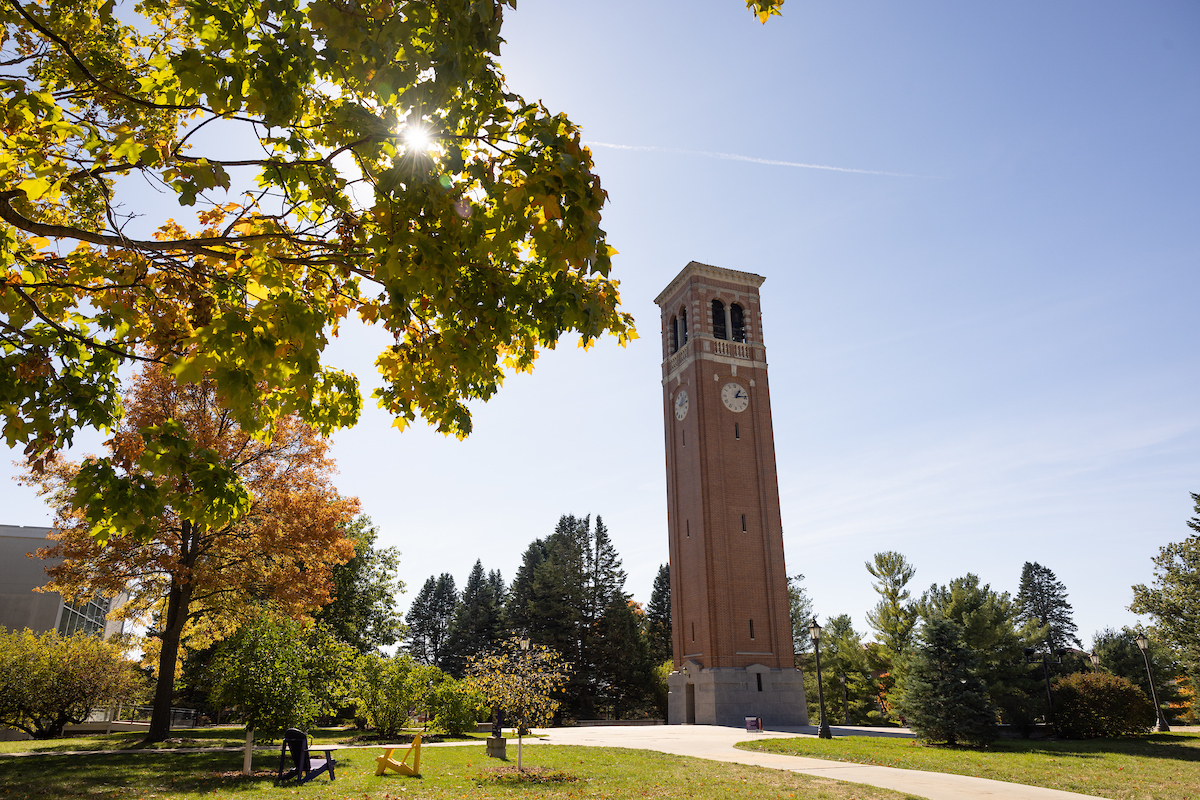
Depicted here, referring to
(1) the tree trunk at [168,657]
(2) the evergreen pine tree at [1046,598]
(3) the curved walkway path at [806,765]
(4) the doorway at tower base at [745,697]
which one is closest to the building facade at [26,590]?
(1) the tree trunk at [168,657]

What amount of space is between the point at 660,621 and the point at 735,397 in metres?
31.2

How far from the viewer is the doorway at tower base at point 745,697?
32969 millimetres

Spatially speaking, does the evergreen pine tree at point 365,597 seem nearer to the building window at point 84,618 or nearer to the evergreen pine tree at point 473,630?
the building window at point 84,618

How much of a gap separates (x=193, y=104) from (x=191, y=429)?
15.7m

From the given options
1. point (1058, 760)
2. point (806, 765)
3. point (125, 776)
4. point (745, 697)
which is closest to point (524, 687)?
point (806, 765)

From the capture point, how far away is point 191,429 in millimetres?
18016

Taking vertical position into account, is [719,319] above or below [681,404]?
above

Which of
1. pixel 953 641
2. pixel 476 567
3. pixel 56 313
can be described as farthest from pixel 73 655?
pixel 476 567

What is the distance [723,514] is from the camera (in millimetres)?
37562

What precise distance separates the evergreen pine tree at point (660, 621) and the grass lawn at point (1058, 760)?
39344mm

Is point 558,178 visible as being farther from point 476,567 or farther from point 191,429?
point 476,567

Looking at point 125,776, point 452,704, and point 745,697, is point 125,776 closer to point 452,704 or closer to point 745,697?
point 452,704

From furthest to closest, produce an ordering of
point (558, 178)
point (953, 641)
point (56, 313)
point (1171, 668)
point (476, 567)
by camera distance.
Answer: point (476, 567) → point (1171, 668) → point (953, 641) → point (56, 313) → point (558, 178)

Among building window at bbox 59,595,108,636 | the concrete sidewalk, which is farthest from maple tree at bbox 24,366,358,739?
building window at bbox 59,595,108,636
